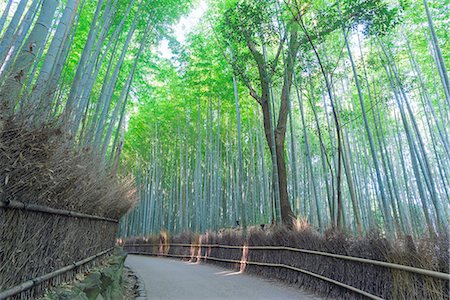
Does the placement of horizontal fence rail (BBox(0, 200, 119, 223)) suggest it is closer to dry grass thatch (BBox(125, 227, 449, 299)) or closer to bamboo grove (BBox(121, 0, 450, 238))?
dry grass thatch (BBox(125, 227, 449, 299))

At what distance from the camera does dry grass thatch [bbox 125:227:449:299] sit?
2.19m

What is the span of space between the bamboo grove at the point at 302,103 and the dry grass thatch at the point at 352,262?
0.20m

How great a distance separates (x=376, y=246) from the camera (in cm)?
287

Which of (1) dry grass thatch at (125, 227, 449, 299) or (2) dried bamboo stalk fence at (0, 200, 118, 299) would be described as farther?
(1) dry grass thatch at (125, 227, 449, 299)

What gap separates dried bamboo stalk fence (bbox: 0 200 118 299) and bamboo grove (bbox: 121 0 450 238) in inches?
113

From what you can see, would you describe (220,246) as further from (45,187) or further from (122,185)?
(45,187)

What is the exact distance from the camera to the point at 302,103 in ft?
22.9

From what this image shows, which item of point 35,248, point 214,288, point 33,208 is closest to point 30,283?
point 35,248

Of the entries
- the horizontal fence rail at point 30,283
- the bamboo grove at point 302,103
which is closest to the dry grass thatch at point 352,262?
the bamboo grove at point 302,103

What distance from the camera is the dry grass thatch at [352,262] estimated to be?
7.18ft

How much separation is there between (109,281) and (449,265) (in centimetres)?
292

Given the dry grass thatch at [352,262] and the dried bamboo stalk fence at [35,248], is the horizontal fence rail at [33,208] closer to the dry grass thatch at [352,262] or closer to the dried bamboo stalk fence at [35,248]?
the dried bamboo stalk fence at [35,248]

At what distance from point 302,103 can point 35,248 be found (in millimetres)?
6111

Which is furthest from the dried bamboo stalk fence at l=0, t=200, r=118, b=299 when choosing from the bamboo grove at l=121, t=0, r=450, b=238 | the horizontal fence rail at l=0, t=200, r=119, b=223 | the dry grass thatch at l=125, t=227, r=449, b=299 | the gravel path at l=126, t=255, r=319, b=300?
the bamboo grove at l=121, t=0, r=450, b=238
